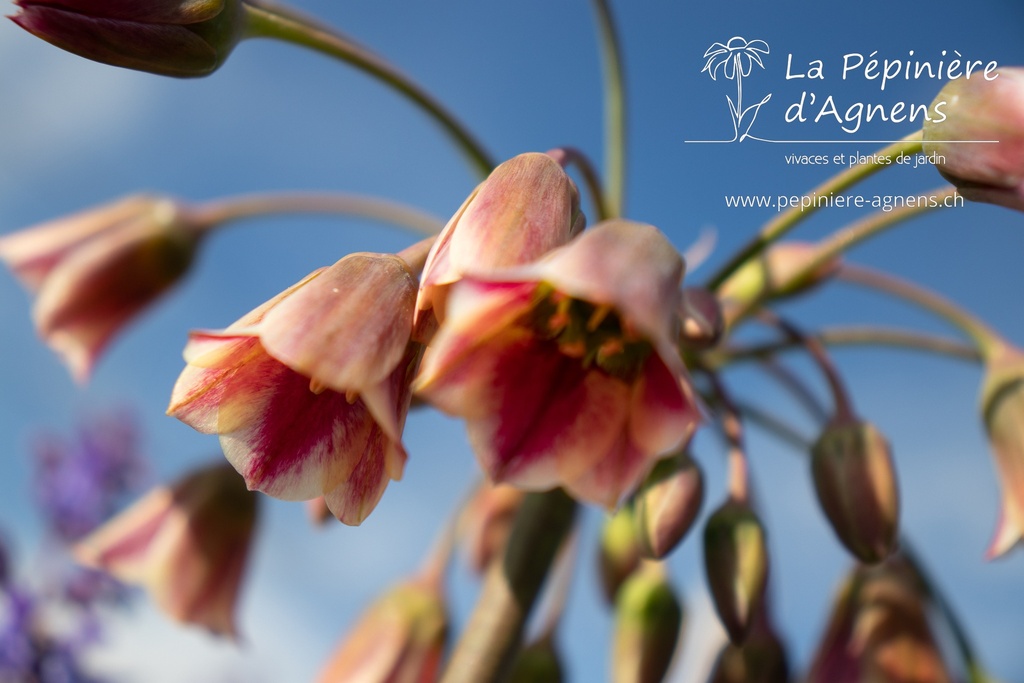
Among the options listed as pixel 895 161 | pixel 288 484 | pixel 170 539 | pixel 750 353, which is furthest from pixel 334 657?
pixel 895 161

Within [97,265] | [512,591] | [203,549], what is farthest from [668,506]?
[97,265]

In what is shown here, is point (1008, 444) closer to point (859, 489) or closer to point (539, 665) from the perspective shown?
point (859, 489)

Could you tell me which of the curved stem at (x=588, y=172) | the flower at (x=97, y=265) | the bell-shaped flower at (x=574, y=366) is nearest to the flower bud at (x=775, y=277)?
the curved stem at (x=588, y=172)

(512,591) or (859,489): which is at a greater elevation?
(859,489)

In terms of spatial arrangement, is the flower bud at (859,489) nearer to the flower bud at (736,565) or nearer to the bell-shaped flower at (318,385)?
the flower bud at (736,565)

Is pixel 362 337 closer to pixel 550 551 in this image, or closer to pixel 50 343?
pixel 550 551

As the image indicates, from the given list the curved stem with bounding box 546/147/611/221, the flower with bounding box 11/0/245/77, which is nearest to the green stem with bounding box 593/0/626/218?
the curved stem with bounding box 546/147/611/221
